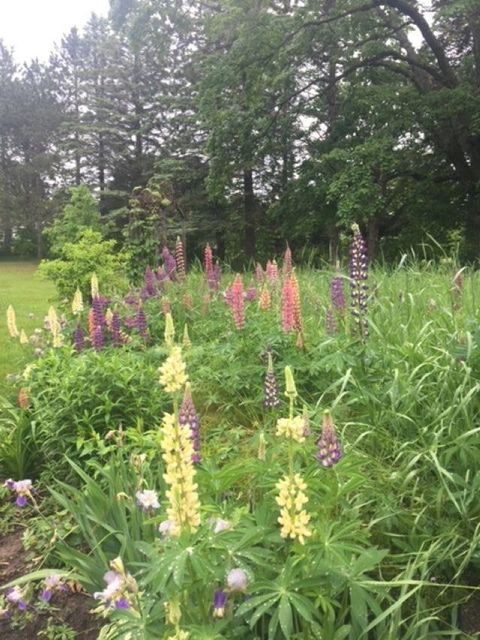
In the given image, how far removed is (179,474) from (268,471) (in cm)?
50

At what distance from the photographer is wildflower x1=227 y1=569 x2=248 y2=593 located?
1191 millimetres

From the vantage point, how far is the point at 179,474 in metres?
1.08

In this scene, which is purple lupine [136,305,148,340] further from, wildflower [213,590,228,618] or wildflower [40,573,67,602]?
wildflower [213,590,228,618]

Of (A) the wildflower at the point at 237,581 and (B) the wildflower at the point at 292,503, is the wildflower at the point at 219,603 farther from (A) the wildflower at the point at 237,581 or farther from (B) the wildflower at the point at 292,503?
(B) the wildflower at the point at 292,503

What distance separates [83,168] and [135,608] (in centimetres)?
3163

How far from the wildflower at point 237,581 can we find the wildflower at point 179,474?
0.16m

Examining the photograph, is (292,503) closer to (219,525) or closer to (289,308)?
(219,525)

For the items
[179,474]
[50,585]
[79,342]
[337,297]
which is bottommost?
[50,585]

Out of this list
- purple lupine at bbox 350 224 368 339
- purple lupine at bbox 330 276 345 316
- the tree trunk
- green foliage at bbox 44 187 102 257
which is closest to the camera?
purple lupine at bbox 350 224 368 339

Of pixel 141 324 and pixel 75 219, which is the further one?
pixel 75 219

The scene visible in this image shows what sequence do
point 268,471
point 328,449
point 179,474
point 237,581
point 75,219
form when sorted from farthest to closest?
point 75,219 < point 268,471 < point 328,449 < point 237,581 < point 179,474

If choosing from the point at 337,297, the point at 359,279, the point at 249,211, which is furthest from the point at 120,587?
the point at 249,211

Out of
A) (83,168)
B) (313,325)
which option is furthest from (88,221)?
(83,168)

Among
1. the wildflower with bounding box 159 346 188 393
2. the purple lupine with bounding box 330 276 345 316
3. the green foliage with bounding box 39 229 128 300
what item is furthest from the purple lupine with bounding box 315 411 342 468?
the green foliage with bounding box 39 229 128 300
